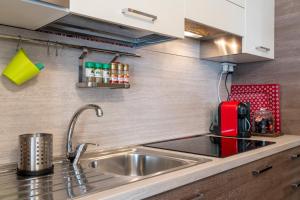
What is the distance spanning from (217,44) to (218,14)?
36 centimetres

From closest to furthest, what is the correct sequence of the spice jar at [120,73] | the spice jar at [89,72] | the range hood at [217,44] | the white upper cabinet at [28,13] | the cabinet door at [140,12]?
the white upper cabinet at [28,13], the cabinet door at [140,12], the spice jar at [89,72], the spice jar at [120,73], the range hood at [217,44]

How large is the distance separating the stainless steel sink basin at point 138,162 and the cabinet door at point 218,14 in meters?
0.72

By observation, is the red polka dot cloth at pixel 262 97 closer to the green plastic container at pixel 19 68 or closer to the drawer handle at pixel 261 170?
the drawer handle at pixel 261 170

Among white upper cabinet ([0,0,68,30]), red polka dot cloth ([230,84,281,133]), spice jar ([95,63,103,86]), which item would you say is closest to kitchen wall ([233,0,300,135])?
red polka dot cloth ([230,84,281,133])

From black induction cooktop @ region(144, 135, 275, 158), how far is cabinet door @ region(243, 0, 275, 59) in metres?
0.63

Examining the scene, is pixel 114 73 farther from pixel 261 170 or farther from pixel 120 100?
pixel 261 170

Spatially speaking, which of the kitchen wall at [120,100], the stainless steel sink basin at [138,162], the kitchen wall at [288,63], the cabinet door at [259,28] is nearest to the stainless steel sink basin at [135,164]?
the stainless steel sink basin at [138,162]

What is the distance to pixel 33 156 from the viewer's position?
1022mm

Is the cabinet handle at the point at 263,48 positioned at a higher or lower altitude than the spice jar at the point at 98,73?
higher

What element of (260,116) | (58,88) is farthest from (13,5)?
(260,116)

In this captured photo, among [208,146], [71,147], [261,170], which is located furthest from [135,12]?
[261,170]

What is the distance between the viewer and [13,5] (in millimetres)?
921

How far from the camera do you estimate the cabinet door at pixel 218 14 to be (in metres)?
1.47

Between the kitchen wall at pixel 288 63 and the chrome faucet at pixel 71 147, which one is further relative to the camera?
the kitchen wall at pixel 288 63
